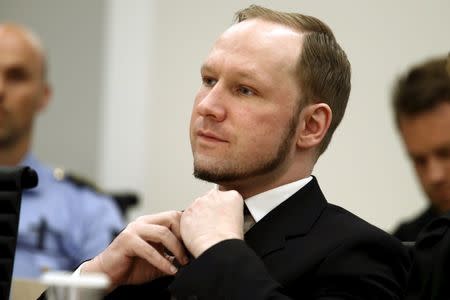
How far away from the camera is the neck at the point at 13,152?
2.72m

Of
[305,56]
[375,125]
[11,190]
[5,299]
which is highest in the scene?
[305,56]

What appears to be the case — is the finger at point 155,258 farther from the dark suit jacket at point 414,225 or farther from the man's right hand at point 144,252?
the dark suit jacket at point 414,225

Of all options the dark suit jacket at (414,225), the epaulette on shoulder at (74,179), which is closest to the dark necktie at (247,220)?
the dark suit jacket at (414,225)

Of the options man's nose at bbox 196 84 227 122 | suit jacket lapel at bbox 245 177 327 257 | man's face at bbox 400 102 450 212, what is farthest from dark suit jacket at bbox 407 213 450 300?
man's face at bbox 400 102 450 212

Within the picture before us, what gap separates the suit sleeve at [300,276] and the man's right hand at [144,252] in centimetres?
8

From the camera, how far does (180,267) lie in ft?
4.54

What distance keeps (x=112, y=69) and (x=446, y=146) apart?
1.77m

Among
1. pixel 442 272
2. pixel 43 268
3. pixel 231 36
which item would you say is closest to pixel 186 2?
pixel 43 268

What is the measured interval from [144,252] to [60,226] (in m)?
1.25

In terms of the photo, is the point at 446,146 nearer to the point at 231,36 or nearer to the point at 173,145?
the point at 231,36

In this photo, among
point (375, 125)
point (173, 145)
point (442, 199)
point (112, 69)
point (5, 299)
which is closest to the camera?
point (5, 299)

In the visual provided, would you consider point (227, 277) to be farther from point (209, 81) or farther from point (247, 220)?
point (209, 81)

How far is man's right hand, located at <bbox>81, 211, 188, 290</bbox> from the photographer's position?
53.7 inches

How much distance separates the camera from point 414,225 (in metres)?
2.50
